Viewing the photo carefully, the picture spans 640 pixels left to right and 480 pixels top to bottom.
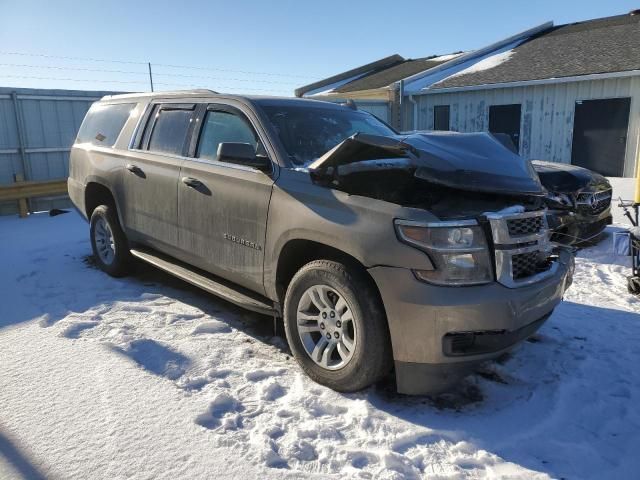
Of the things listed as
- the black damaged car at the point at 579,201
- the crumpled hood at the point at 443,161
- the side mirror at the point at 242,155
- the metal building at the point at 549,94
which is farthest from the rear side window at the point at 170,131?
the metal building at the point at 549,94

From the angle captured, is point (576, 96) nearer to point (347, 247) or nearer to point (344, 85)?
point (344, 85)

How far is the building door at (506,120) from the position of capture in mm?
15820

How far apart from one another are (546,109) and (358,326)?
14.5 meters

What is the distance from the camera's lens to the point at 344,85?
75.6ft

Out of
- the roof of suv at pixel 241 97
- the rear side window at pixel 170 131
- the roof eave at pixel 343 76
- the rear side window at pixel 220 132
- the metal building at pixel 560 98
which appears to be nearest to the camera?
the rear side window at pixel 220 132

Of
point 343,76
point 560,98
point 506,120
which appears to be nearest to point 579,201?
point 560,98

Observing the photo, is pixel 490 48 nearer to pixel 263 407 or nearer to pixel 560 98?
pixel 560 98

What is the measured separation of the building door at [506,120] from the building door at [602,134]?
1680mm

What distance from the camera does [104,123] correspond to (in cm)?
587

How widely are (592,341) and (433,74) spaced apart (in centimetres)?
1625

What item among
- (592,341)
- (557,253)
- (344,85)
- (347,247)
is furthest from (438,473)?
(344,85)

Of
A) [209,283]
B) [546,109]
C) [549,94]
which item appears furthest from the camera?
[546,109]

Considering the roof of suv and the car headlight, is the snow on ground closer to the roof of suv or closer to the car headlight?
the car headlight

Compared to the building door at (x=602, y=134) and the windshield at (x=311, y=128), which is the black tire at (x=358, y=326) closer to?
the windshield at (x=311, y=128)
